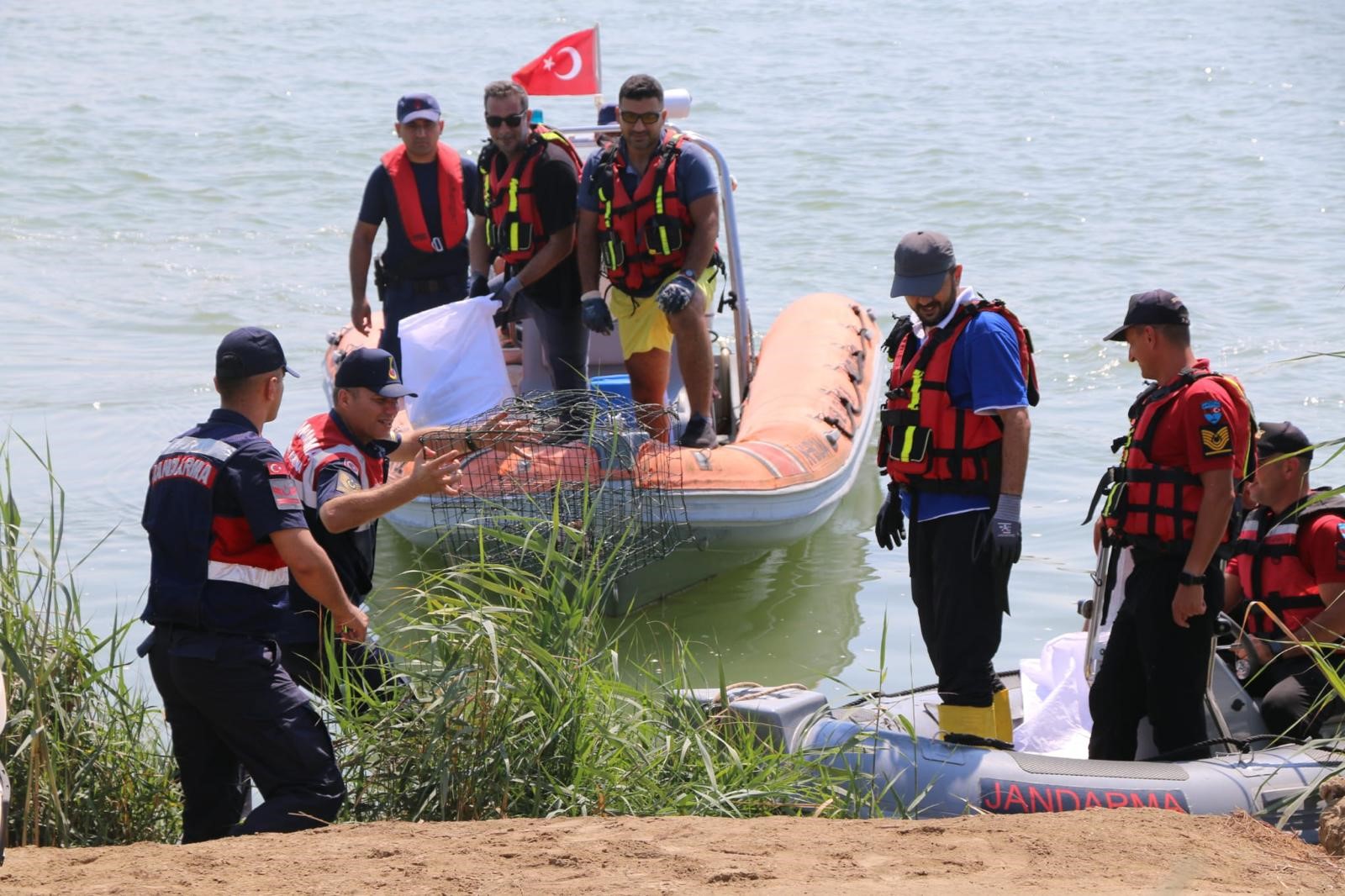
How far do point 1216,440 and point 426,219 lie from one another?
146 inches

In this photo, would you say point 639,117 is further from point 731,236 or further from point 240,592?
point 240,592

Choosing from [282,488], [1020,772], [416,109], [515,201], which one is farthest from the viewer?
[416,109]

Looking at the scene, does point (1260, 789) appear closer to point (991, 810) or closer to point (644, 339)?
point (991, 810)

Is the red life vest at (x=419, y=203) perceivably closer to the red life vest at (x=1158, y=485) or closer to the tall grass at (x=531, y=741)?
the tall grass at (x=531, y=741)

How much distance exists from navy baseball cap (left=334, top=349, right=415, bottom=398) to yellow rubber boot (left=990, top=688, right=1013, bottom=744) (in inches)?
69.7

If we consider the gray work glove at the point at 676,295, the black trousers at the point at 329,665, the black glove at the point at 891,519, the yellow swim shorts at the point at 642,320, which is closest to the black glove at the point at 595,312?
the yellow swim shorts at the point at 642,320

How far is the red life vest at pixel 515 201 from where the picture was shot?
611cm

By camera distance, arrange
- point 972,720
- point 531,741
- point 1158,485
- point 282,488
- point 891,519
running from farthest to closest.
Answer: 1. point 891,519
2. point 972,720
3. point 1158,485
4. point 531,741
5. point 282,488

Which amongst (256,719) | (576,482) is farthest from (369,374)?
(576,482)

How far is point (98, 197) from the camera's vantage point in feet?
53.0

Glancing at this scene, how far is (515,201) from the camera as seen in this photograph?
6109 mm

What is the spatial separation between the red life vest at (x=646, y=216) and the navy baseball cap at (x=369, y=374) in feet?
6.98

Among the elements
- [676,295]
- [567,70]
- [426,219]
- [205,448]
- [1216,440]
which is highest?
[567,70]

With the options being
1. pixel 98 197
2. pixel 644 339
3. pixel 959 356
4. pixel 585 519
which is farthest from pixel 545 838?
pixel 98 197
